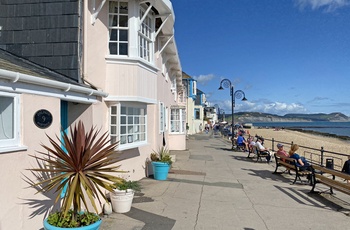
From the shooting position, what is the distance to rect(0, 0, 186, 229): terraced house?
4.27m

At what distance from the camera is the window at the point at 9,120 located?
418 cm

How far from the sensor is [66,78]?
6098 millimetres

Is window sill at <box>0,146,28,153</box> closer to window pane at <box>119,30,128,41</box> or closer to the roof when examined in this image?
the roof

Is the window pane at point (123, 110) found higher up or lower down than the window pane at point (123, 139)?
higher up

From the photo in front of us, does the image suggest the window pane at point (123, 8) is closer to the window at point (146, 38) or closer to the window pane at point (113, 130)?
the window at point (146, 38)

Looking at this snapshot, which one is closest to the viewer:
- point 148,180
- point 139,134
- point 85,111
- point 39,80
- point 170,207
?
point 39,80

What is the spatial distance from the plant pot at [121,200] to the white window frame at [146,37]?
4178 millimetres

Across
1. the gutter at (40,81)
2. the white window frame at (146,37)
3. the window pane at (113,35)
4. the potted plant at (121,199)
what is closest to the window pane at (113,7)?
the window pane at (113,35)

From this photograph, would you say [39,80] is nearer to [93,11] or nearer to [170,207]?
[93,11]

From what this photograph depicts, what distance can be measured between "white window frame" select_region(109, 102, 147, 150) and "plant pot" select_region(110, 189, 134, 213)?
5.33 ft

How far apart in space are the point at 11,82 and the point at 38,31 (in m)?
3.04

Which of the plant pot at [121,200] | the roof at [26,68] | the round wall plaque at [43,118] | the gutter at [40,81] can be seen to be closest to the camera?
the gutter at [40,81]

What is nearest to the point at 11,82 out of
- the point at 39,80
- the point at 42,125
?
the point at 39,80

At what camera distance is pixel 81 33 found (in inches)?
256
